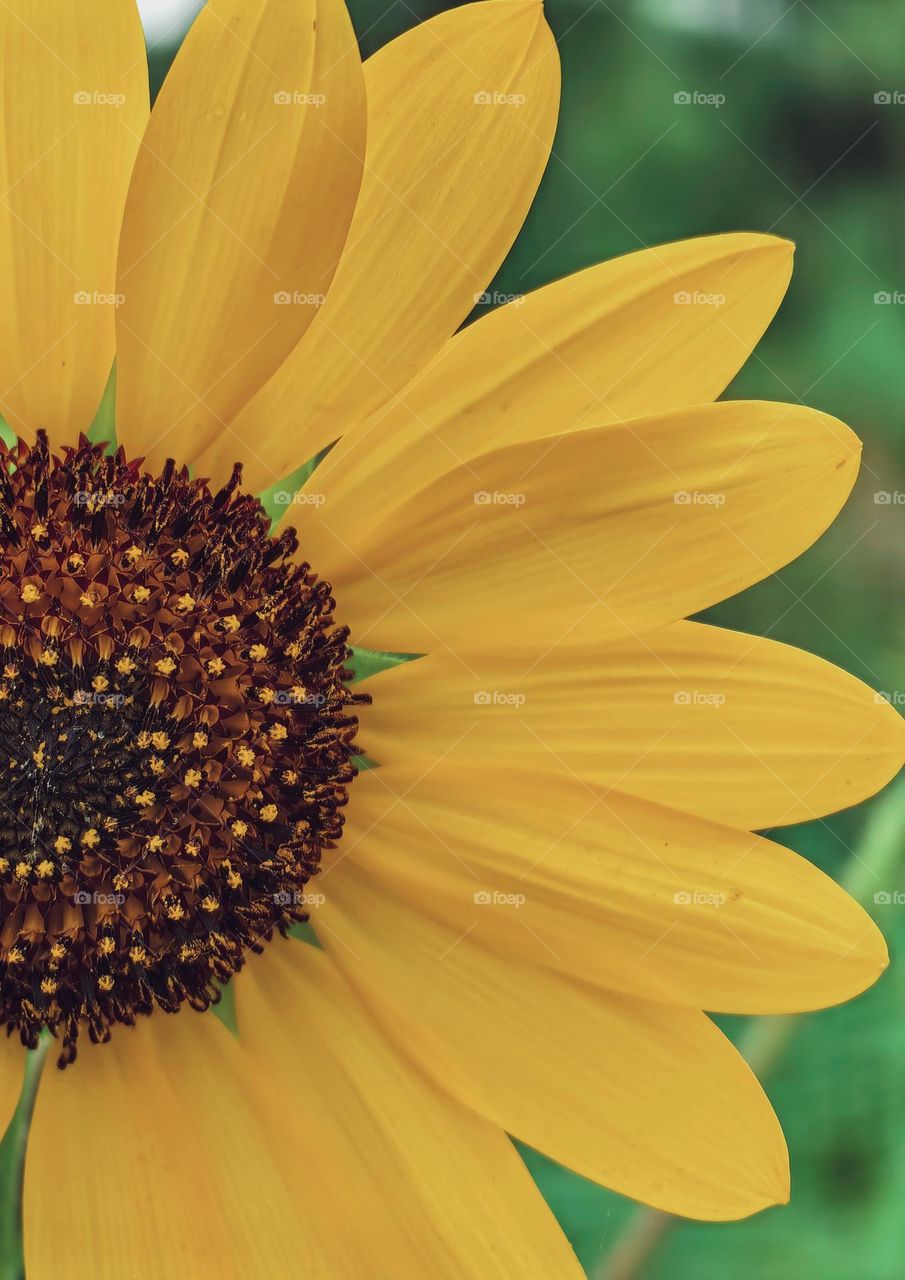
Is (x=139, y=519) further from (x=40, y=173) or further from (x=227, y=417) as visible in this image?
(x=40, y=173)
